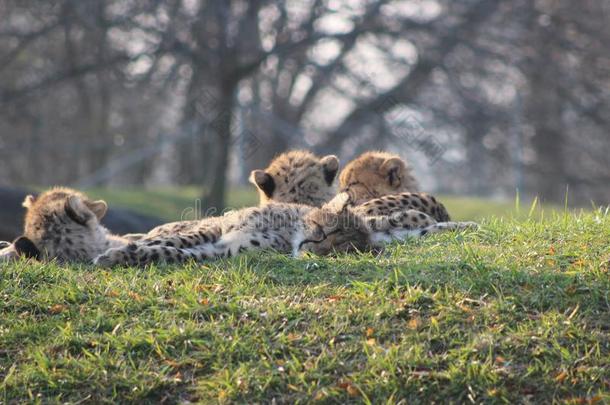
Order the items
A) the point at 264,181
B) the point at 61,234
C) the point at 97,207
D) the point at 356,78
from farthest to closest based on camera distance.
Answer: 1. the point at 356,78
2. the point at 264,181
3. the point at 97,207
4. the point at 61,234

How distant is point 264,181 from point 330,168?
0.51 metres

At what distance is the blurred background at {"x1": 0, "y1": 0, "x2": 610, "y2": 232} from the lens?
47.1ft

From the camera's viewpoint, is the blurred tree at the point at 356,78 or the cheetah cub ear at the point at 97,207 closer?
the cheetah cub ear at the point at 97,207

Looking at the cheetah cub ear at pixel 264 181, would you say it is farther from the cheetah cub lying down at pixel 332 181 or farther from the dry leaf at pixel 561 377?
the dry leaf at pixel 561 377

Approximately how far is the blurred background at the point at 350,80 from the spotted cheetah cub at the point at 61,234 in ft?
21.9

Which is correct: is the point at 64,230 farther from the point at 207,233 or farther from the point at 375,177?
the point at 375,177

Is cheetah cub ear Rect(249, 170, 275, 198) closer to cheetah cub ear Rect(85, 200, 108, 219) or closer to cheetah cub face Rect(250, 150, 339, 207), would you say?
cheetah cub face Rect(250, 150, 339, 207)

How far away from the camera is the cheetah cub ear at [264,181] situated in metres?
7.10

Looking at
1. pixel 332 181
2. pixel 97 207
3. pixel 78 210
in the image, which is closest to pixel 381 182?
pixel 332 181

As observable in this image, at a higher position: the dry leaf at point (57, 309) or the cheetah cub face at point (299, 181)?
the cheetah cub face at point (299, 181)

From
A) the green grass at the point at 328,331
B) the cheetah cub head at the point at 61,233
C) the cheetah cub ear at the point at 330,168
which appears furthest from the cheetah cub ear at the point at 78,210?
the cheetah cub ear at the point at 330,168

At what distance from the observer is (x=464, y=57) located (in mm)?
15461

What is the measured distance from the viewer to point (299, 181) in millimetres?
7176

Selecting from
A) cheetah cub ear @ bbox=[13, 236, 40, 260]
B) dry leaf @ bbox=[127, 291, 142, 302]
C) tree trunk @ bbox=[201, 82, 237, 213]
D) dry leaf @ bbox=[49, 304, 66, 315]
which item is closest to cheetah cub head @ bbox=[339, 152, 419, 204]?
cheetah cub ear @ bbox=[13, 236, 40, 260]
